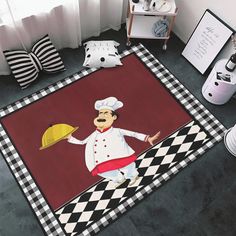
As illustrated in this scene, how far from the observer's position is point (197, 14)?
2.52 meters

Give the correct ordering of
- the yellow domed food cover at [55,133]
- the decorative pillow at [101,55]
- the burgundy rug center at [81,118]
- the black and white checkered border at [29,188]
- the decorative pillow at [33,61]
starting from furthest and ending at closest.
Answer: the decorative pillow at [101,55] < the decorative pillow at [33,61] < the yellow domed food cover at [55,133] < the burgundy rug center at [81,118] < the black and white checkered border at [29,188]

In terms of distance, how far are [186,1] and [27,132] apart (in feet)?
5.13

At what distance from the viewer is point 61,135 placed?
230cm

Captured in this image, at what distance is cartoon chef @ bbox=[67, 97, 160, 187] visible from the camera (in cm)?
219

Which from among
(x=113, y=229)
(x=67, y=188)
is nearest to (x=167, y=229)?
(x=113, y=229)

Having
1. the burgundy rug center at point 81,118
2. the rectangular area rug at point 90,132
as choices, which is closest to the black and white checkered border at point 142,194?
the rectangular area rug at point 90,132

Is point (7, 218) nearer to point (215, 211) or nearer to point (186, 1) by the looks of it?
point (215, 211)

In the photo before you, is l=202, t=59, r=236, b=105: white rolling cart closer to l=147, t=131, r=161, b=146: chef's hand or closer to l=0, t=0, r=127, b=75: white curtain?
→ l=147, t=131, r=161, b=146: chef's hand

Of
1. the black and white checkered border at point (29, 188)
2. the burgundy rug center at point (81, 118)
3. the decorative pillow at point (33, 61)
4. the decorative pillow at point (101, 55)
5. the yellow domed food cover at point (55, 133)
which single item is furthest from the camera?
the decorative pillow at point (101, 55)

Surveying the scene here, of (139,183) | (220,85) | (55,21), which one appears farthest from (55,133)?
(220,85)

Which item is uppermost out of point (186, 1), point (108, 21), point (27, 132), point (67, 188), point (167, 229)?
point (186, 1)

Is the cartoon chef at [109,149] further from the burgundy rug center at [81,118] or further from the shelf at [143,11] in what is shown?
the shelf at [143,11]

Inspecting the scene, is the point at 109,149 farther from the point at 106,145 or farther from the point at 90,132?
the point at 90,132

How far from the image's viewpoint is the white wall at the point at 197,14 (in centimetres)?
228
